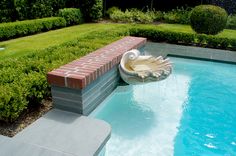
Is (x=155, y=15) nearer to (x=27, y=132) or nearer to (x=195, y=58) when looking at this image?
(x=195, y=58)

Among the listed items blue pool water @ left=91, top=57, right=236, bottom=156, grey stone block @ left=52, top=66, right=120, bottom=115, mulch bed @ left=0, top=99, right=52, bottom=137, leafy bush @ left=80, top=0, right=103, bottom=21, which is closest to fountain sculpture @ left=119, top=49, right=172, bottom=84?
blue pool water @ left=91, top=57, right=236, bottom=156

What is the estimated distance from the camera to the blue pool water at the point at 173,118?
3.55 meters

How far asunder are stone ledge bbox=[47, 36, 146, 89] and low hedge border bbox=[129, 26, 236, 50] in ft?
14.9

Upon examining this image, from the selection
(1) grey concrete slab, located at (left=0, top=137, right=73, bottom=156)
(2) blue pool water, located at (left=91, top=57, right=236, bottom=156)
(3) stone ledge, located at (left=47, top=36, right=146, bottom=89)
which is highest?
(3) stone ledge, located at (left=47, top=36, right=146, bottom=89)

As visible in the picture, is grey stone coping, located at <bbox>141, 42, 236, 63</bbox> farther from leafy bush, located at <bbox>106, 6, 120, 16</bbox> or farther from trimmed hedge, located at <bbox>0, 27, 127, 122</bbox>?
leafy bush, located at <bbox>106, 6, 120, 16</bbox>

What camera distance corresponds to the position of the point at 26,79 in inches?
145

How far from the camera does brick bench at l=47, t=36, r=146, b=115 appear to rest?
351 cm

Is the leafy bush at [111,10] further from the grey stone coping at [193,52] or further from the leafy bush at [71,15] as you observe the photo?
the grey stone coping at [193,52]

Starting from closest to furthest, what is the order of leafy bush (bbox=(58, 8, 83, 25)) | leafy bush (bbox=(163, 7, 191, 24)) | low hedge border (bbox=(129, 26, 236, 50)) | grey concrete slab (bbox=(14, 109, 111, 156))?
1. grey concrete slab (bbox=(14, 109, 111, 156))
2. low hedge border (bbox=(129, 26, 236, 50))
3. leafy bush (bbox=(58, 8, 83, 25))
4. leafy bush (bbox=(163, 7, 191, 24))

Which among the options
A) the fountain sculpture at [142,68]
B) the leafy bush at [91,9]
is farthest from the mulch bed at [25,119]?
the leafy bush at [91,9]

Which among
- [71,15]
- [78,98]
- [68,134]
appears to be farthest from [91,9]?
[68,134]

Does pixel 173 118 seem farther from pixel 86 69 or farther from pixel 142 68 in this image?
pixel 86 69

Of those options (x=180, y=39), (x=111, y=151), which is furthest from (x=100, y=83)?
(x=180, y=39)

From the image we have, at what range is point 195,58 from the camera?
8.71 metres
